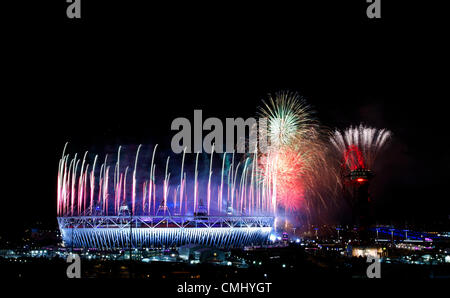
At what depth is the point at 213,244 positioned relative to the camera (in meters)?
86.6

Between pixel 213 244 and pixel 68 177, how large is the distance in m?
30.6

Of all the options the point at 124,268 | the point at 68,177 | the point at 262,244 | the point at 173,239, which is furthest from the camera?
the point at 262,244

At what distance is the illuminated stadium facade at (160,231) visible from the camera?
83.3 meters

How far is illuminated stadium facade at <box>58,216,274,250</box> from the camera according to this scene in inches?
3280

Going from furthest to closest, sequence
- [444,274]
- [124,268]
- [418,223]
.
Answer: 1. [418,223]
2. [124,268]
3. [444,274]

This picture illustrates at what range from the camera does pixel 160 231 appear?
83.6 metres

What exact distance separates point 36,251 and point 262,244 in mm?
42895

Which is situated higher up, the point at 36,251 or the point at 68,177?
the point at 68,177
